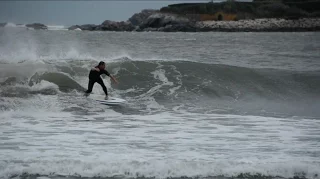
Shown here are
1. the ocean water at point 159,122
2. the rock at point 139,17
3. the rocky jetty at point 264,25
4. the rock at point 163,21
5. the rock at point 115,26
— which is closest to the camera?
the ocean water at point 159,122

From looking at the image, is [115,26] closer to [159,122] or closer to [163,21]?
[163,21]

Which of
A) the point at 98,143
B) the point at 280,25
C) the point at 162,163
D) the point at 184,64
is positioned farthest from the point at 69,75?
the point at 280,25

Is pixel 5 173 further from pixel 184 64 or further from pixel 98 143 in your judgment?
pixel 184 64

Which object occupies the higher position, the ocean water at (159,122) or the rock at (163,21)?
the ocean water at (159,122)

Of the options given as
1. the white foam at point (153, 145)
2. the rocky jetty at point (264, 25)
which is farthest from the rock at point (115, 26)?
the white foam at point (153, 145)

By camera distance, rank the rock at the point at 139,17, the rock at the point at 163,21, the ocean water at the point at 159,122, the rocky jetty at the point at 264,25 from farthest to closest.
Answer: the rock at the point at 139,17 < the rock at the point at 163,21 < the rocky jetty at the point at 264,25 < the ocean water at the point at 159,122

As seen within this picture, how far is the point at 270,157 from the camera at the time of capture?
28.7 feet

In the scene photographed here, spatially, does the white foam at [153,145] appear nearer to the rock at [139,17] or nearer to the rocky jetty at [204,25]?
the rocky jetty at [204,25]

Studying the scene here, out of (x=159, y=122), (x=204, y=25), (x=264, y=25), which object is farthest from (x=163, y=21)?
(x=159, y=122)

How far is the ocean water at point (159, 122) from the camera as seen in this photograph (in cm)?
791

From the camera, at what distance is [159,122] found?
12.5 m

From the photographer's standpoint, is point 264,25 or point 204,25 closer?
point 264,25

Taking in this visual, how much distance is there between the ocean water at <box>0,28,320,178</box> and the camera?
26.0 ft

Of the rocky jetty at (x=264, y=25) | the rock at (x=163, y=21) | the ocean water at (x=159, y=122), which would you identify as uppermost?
the ocean water at (x=159, y=122)
